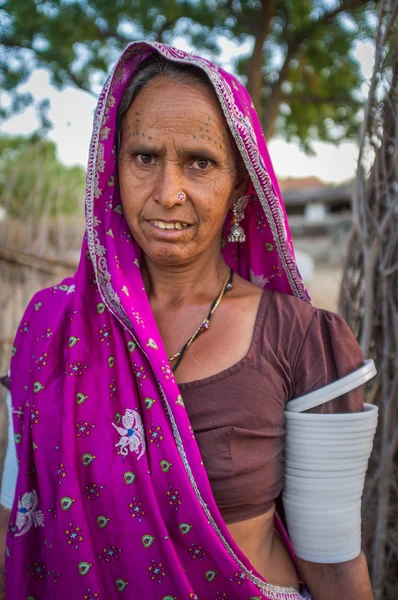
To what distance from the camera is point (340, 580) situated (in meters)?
1.44

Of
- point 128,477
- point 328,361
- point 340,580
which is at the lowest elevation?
point 340,580

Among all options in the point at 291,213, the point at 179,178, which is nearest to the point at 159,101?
the point at 179,178

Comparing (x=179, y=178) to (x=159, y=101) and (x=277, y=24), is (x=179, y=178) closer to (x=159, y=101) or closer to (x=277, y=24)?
(x=159, y=101)

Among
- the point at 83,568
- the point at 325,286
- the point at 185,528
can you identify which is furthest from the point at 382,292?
the point at 325,286

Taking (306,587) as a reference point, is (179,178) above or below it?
above

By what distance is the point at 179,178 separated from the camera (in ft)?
4.76

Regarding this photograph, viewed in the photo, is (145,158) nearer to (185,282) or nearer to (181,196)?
(181,196)

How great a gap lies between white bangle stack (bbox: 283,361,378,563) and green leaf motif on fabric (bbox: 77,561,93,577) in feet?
1.93

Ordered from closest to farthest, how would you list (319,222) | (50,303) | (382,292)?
(50,303), (382,292), (319,222)

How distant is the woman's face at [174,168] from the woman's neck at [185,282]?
4.6 inches

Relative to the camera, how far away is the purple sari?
136 centimetres

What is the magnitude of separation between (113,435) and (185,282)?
0.53 metres

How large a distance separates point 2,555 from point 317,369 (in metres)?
1.14

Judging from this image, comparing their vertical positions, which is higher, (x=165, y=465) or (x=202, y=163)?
(x=202, y=163)
